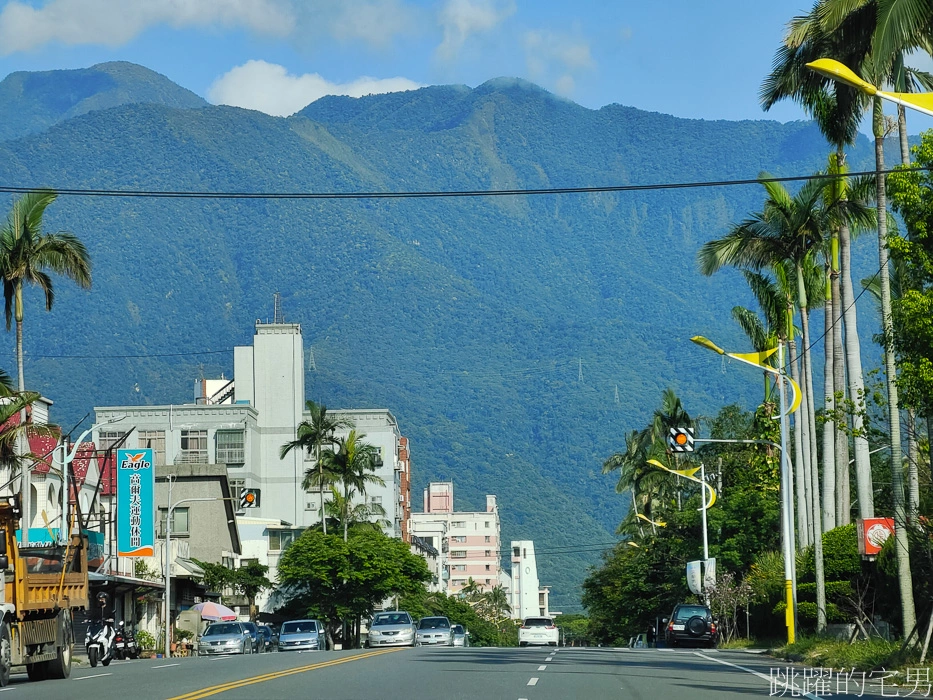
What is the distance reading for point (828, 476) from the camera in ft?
154

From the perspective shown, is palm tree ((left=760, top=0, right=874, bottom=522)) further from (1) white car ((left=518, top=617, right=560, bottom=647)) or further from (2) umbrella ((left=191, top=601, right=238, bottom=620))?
(2) umbrella ((left=191, top=601, right=238, bottom=620))

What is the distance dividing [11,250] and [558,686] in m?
26.5

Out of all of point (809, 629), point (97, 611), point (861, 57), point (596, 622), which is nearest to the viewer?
point (861, 57)

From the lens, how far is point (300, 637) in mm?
51125

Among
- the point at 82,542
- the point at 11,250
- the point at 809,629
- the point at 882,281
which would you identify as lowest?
the point at 809,629

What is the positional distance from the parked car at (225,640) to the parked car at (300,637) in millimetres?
2246

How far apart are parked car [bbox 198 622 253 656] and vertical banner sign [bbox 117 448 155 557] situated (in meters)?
13.8

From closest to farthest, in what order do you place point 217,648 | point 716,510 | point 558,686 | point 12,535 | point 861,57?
1. point 558,686
2. point 12,535
3. point 861,57
4. point 217,648
5. point 716,510

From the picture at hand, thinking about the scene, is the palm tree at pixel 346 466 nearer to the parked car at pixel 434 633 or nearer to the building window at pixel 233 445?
the building window at pixel 233 445

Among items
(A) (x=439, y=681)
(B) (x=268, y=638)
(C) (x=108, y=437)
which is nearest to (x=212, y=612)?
(B) (x=268, y=638)

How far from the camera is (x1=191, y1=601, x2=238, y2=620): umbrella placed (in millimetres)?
72000

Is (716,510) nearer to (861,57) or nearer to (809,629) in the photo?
(809,629)

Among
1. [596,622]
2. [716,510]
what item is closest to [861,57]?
[716,510]

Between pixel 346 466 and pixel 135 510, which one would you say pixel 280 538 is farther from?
pixel 135 510
